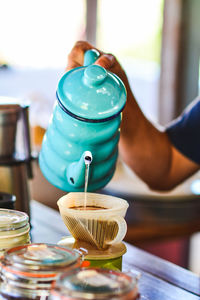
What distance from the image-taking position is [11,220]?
724 mm

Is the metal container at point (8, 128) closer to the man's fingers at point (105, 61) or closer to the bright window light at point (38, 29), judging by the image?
the man's fingers at point (105, 61)

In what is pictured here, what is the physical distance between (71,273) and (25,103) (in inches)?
29.0

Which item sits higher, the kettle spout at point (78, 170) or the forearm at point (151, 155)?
the kettle spout at point (78, 170)

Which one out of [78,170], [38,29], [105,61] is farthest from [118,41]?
[78,170]

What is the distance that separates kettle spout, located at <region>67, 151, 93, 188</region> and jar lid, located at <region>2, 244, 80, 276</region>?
0.22 meters

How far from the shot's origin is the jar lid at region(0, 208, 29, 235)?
70cm

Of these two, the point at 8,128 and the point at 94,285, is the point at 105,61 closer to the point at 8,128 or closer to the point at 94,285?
the point at 8,128

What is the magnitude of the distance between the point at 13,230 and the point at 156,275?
423 millimetres

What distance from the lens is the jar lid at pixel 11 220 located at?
696 millimetres

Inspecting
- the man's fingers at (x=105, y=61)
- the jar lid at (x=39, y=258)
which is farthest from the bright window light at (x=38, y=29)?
the jar lid at (x=39, y=258)

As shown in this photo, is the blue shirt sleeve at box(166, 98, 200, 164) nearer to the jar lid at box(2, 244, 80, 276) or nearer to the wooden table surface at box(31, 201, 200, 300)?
the wooden table surface at box(31, 201, 200, 300)

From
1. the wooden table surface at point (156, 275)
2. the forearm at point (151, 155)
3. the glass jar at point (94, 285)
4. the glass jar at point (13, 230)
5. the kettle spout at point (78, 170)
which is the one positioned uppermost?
the kettle spout at point (78, 170)

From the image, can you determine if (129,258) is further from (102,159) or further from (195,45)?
(195,45)

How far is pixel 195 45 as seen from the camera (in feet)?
14.8
